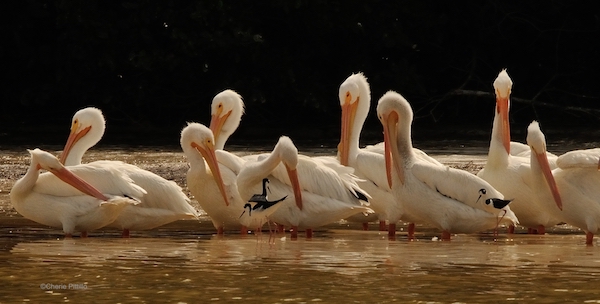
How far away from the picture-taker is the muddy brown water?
5.01 m

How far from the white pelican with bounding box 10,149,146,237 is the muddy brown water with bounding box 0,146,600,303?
14 cm

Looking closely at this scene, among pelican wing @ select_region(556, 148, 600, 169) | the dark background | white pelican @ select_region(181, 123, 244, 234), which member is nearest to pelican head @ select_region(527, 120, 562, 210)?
pelican wing @ select_region(556, 148, 600, 169)

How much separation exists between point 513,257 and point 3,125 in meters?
9.81

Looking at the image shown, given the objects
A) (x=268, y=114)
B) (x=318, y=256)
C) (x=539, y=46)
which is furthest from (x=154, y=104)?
(x=318, y=256)

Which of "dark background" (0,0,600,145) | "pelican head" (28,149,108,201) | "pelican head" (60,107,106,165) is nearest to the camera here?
"pelican head" (28,149,108,201)

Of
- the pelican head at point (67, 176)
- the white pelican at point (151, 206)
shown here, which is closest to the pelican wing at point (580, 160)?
the white pelican at point (151, 206)

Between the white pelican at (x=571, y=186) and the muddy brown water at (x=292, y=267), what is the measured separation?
0.18 metres

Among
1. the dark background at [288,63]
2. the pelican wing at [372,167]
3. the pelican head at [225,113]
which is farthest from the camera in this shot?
the dark background at [288,63]

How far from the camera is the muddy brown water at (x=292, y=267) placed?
197 inches

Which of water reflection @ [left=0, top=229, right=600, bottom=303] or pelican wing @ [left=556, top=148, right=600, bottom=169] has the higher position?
pelican wing @ [left=556, top=148, right=600, bottom=169]

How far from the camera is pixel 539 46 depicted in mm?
15352

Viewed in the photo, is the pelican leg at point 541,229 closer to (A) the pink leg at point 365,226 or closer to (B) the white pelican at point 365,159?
(B) the white pelican at point 365,159

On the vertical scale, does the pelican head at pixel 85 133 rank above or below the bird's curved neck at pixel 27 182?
above

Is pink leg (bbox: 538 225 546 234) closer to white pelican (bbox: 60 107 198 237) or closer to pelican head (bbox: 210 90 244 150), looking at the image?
white pelican (bbox: 60 107 198 237)
